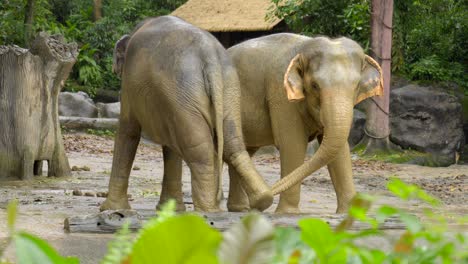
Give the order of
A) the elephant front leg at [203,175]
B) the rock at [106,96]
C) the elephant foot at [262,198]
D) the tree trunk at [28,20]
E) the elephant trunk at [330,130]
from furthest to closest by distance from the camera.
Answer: the rock at [106,96], the tree trunk at [28,20], the elephant trunk at [330,130], the elephant front leg at [203,175], the elephant foot at [262,198]

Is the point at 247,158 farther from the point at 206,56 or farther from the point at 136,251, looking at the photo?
the point at 136,251

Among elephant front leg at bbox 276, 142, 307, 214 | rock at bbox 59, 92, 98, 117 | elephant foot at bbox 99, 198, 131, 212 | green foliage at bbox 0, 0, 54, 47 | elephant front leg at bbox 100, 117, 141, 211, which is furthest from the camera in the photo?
green foliage at bbox 0, 0, 54, 47

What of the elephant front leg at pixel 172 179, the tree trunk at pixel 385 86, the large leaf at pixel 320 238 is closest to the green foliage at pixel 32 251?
the large leaf at pixel 320 238

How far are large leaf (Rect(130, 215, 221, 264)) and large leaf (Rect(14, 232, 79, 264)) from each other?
14 cm

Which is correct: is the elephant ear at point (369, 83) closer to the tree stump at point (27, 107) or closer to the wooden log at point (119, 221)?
the wooden log at point (119, 221)

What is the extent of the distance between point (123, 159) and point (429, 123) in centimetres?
1093

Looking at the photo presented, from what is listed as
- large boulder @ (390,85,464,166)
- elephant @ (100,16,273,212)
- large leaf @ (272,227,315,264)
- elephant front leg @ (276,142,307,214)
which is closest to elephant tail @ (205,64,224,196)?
elephant @ (100,16,273,212)

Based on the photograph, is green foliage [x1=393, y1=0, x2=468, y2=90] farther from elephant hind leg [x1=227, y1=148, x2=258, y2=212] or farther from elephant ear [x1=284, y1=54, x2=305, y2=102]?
elephant ear [x1=284, y1=54, x2=305, y2=102]

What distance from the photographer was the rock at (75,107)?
74.5 ft

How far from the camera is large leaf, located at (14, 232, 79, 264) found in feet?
3.35

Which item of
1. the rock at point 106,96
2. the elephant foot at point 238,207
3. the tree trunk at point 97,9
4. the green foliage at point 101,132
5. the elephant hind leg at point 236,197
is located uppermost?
the elephant hind leg at point 236,197

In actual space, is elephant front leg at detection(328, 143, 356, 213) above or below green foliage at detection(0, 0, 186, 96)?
above

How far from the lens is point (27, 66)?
11.5m

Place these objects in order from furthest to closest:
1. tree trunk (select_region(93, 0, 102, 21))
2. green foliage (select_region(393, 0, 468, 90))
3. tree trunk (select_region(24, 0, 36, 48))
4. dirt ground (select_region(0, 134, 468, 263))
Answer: tree trunk (select_region(93, 0, 102, 21)) < tree trunk (select_region(24, 0, 36, 48)) < green foliage (select_region(393, 0, 468, 90)) < dirt ground (select_region(0, 134, 468, 263))
